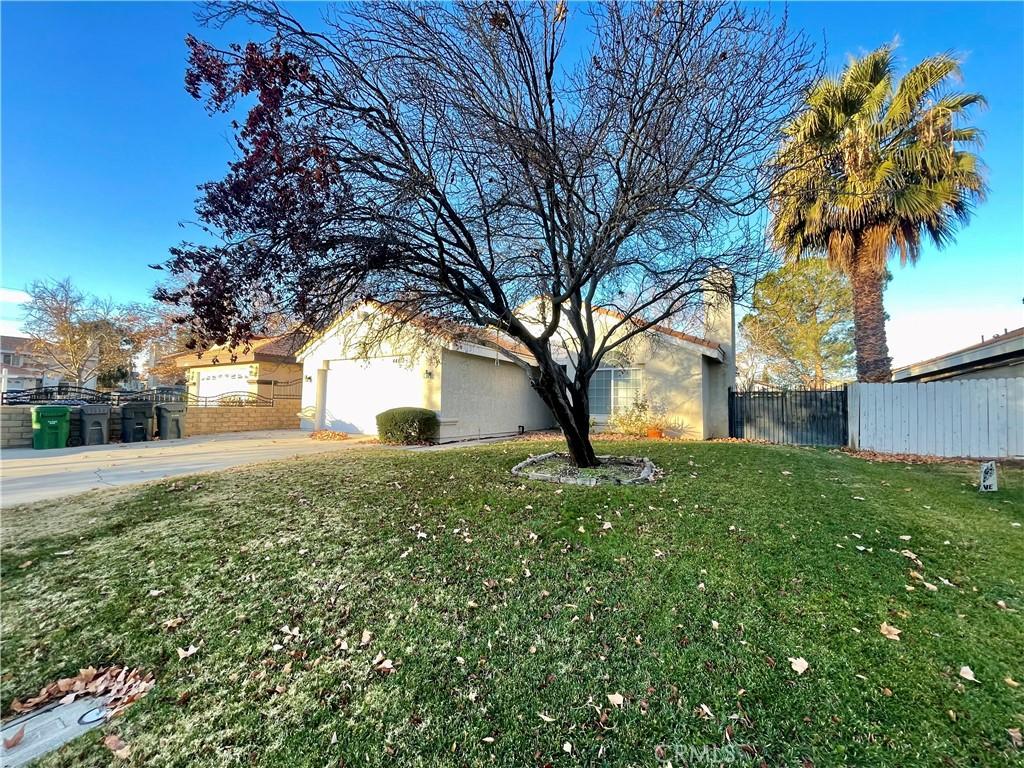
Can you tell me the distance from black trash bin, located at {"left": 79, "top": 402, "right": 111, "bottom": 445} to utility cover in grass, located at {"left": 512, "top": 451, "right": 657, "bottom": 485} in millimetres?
11661

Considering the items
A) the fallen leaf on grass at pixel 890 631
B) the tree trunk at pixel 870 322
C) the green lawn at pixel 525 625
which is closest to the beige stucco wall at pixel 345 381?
the green lawn at pixel 525 625

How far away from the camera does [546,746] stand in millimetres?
2066

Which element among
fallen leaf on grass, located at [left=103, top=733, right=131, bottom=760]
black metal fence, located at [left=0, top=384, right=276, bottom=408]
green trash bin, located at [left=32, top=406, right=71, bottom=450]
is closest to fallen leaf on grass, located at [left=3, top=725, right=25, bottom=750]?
fallen leaf on grass, located at [left=103, top=733, right=131, bottom=760]

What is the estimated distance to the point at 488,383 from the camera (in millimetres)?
14312

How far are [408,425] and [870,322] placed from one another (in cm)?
1260

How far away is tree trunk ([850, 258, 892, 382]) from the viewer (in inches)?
431

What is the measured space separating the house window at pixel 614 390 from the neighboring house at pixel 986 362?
7.40 meters

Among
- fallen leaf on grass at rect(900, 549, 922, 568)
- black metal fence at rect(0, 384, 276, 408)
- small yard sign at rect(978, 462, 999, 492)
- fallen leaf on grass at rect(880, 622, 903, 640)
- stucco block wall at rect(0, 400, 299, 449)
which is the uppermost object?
black metal fence at rect(0, 384, 276, 408)

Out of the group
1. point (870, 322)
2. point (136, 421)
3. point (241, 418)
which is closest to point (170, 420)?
point (136, 421)

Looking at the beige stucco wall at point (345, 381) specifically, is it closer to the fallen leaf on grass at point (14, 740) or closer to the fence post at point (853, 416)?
the fallen leaf on grass at point (14, 740)

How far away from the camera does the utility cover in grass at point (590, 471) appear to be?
19.6ft

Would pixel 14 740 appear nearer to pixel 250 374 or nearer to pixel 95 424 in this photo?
pixel 95 424

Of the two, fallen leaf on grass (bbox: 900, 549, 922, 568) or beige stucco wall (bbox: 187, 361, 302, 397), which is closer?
fallen leaf on grass (bbox: 900, 549, 922, 568)

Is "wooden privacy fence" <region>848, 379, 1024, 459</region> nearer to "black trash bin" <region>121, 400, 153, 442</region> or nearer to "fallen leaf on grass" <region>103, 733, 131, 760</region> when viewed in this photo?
"fallen leaf on grass" <region>103, 733, 131, 760</region>
